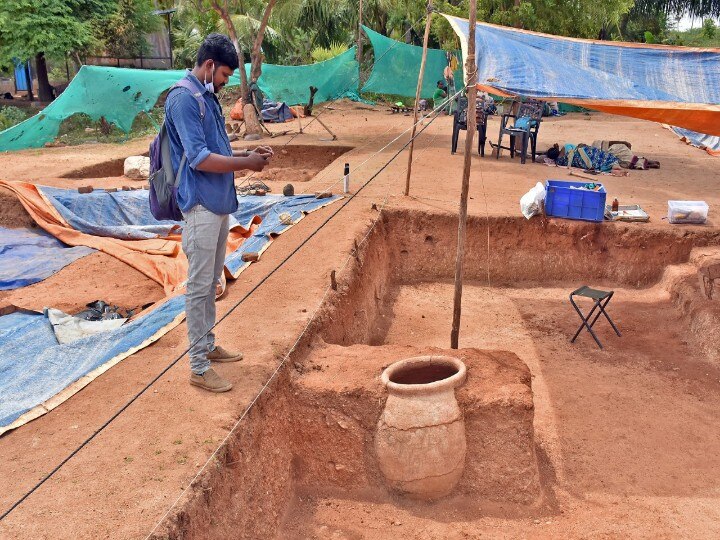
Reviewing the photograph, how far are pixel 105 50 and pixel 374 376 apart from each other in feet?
62.8

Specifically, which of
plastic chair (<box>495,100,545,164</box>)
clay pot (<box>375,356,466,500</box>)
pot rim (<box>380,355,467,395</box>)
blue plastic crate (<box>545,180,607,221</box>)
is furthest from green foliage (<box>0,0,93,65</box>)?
clay pot (<box>375,356,466,500</box>)

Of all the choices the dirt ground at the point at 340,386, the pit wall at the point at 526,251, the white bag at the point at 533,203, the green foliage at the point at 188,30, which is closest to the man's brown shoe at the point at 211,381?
the dirt ground at the point at 340,386

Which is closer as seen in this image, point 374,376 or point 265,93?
point 374,376

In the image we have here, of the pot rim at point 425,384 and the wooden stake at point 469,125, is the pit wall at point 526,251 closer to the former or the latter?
the wooden stake at point 469,125

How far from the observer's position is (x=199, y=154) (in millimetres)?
3730

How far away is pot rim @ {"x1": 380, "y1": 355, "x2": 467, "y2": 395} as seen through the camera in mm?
4453

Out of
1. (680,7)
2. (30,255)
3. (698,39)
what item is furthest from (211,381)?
(680,7)

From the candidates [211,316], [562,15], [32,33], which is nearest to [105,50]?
[32,33]

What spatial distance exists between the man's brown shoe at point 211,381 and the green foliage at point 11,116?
15018 millimetres

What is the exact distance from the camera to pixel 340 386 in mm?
4766

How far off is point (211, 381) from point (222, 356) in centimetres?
39

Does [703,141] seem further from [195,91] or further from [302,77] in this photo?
[195,91]

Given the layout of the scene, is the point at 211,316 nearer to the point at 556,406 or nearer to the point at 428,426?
the point at 428,426

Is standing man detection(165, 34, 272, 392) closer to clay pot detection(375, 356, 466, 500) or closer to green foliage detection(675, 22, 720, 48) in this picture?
clay pot detection(375, 356, 466, 500)
